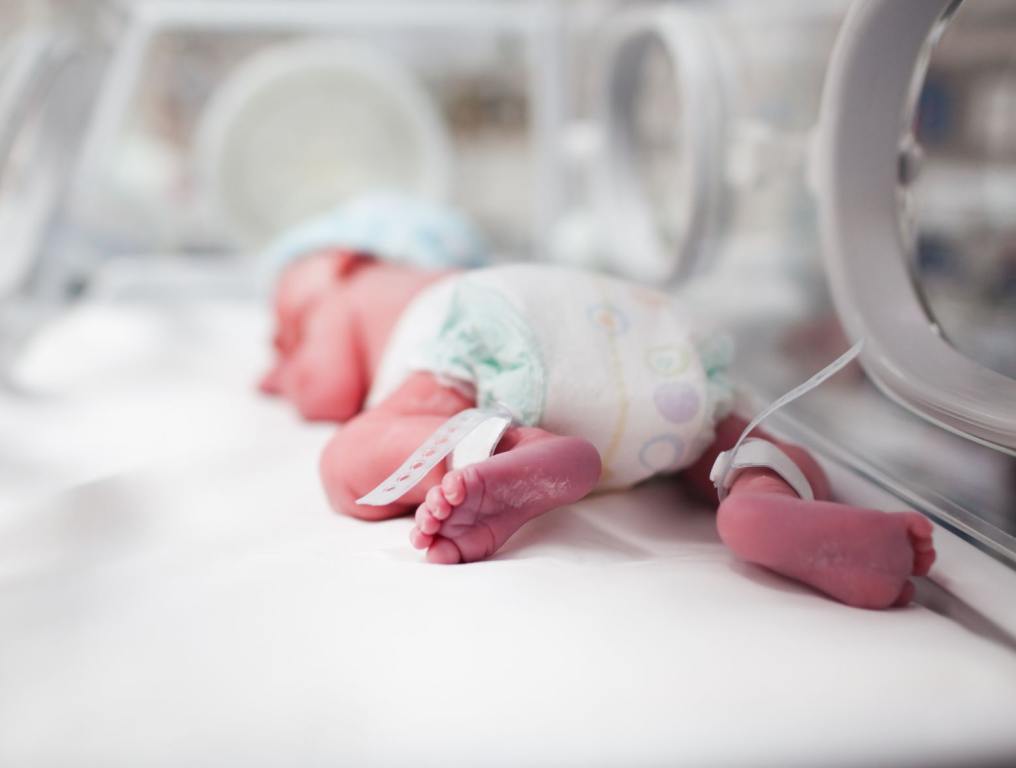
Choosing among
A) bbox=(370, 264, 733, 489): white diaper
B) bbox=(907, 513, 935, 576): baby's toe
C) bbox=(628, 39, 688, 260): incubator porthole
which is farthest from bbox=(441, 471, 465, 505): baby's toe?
bbox=(628, 39, 688, 260): incubator porthole

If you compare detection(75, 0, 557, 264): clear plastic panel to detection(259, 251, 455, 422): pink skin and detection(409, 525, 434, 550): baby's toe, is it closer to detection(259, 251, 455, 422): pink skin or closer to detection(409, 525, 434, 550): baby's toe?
A: detection(259, 251, 455, 422): pink skin

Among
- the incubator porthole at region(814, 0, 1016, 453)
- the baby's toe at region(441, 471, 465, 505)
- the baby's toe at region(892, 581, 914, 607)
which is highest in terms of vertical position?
the incubator porthole at region(814, 0, 1016, 453)

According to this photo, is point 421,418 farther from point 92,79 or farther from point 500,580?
point 92,79

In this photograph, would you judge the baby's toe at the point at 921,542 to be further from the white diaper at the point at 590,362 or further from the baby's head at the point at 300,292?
the baby's head at the point at 300,292

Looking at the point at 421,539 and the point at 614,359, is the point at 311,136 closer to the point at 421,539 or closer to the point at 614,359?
the point at 614,359

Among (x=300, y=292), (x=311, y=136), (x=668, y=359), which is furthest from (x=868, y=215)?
(x=311, y=136)

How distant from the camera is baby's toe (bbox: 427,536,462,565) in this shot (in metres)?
0.60

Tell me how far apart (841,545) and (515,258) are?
5.17 ft

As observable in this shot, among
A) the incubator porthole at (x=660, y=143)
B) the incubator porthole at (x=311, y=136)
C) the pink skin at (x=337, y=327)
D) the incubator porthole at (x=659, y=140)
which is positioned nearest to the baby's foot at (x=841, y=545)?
the pink skin at (x=337, y=327)

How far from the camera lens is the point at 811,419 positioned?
99 cm

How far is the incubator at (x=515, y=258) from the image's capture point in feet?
1.56

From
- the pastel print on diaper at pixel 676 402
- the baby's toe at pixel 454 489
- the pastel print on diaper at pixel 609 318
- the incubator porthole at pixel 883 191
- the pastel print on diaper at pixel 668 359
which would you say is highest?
the incubator porthole at pixel 883 191

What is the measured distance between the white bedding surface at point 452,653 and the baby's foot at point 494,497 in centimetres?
2

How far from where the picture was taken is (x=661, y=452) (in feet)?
2.35
